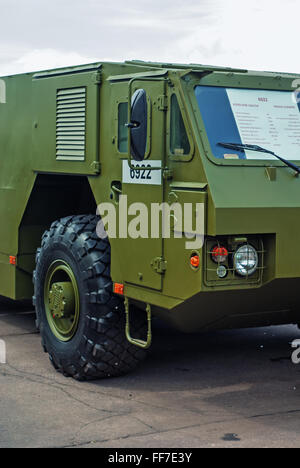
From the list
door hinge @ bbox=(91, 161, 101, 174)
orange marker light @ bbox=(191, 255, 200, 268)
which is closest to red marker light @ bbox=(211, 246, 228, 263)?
orange marker light @ bbox=(191, 255, 200, 268)

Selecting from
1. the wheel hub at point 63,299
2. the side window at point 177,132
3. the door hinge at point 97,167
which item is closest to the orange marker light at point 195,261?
the side window at point 177,132

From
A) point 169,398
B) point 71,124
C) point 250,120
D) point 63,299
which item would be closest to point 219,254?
point 250,120

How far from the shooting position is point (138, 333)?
21.8 feet

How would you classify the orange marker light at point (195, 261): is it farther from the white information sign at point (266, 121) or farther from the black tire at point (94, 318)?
the black tire at point (94, 318)

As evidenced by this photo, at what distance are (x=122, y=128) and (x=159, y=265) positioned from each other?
1.16 meters

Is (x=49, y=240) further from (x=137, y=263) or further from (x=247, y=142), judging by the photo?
(x=247, y=142)

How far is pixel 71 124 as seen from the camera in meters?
7.04

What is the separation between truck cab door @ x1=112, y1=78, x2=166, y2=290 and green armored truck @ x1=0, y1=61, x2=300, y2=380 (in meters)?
0.01

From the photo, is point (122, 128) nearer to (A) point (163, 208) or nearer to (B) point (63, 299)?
(A) point (163, 208)

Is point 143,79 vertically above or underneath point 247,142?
above

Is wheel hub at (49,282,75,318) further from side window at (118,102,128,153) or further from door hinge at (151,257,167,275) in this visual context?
side window at (118,102,128,153)

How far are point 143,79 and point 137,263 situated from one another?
1315mm

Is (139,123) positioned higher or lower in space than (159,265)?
higher
